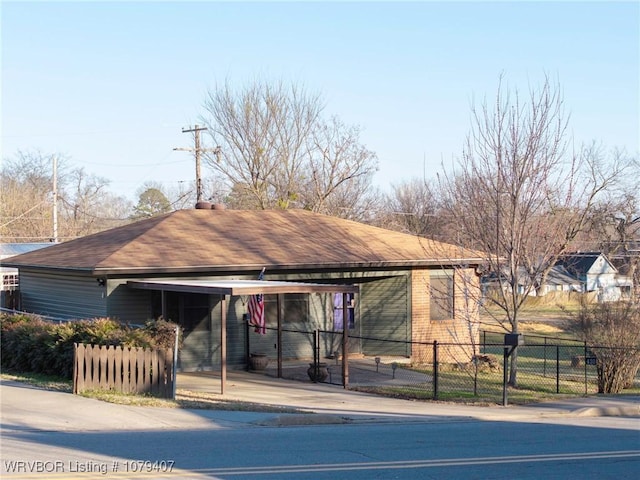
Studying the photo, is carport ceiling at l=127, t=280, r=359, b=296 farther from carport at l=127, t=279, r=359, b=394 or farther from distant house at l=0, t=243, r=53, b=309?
distant house at l=0, t=243, r=53, b=309

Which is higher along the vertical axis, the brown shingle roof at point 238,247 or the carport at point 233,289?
the brown shingle roof at point 238,247

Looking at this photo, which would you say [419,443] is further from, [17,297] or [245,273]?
[17,297]

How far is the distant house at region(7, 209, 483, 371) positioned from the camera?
21.6 meters

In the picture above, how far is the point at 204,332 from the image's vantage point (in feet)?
73.7

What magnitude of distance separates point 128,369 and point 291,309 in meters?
8.64

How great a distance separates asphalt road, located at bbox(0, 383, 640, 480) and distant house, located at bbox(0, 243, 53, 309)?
1119 cm

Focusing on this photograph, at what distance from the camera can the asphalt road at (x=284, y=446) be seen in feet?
32.6

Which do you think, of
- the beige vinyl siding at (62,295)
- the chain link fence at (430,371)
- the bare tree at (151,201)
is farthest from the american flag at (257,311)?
the bare tree at (151,201)

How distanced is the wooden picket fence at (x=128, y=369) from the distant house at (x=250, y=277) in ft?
10.5

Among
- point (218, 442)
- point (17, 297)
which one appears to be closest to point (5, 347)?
point (17, 297)

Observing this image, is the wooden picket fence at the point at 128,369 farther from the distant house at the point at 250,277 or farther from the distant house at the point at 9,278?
the distant house at the point at 9,278

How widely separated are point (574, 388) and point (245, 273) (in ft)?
32.4

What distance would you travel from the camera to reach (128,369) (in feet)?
53.8

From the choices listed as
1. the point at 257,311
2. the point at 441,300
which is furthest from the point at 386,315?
the point at 257,311
